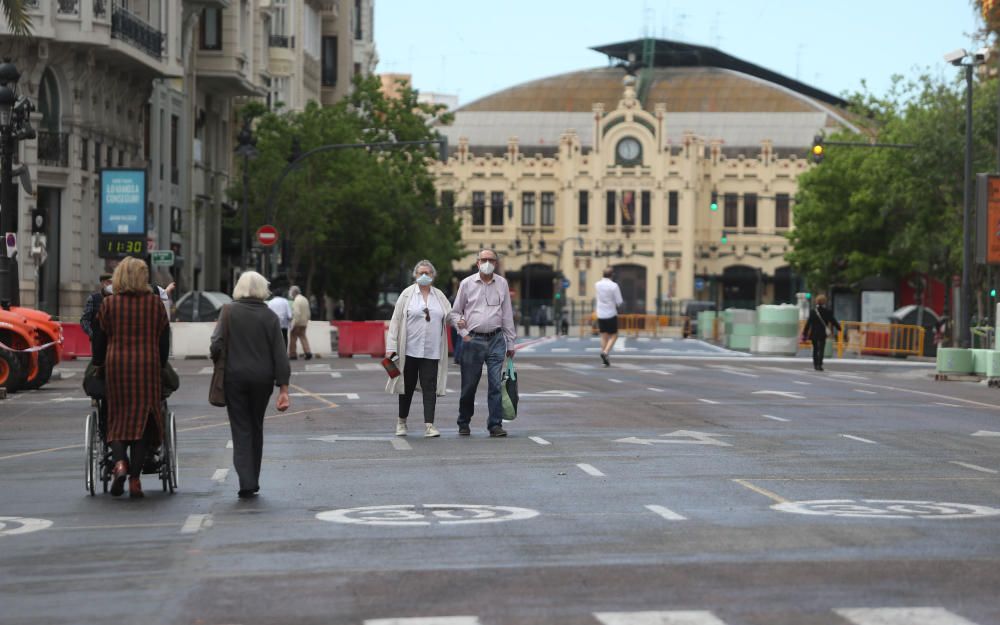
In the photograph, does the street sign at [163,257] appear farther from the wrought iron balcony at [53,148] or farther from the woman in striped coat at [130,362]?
the woman in striped coat at [130,362]

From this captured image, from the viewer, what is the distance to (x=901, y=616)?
8305 mm

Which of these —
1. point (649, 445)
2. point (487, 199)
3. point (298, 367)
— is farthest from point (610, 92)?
point (649, 445)

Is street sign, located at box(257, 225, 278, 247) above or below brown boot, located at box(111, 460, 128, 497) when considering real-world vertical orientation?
above

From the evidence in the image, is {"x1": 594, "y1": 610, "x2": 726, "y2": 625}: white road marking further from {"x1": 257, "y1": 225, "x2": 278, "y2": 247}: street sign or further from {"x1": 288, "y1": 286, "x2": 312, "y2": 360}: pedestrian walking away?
{"x1": 257, "y1": 225, "x2": 278, "y2": 247}: street sign

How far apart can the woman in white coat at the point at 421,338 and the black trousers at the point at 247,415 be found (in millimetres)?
5296

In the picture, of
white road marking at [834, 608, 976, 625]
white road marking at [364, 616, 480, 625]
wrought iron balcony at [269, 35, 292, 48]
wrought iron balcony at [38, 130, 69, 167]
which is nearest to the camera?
white road marking at [834, 608, 976, 625]

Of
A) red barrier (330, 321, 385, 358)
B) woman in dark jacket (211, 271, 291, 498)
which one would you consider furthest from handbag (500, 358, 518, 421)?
red barrier (330, 321, 385, 358)

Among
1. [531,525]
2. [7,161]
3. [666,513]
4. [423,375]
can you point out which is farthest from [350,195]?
[531,525]

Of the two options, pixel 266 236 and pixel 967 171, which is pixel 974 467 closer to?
pixel 967 171

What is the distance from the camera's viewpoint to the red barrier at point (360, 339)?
161 feet

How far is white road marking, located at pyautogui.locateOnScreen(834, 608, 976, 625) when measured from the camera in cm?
816

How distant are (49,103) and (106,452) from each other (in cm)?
3847

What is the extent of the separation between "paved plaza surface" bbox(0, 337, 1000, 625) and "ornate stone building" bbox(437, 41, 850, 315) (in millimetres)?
103693

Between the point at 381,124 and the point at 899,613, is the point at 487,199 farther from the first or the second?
the point at 899,613
